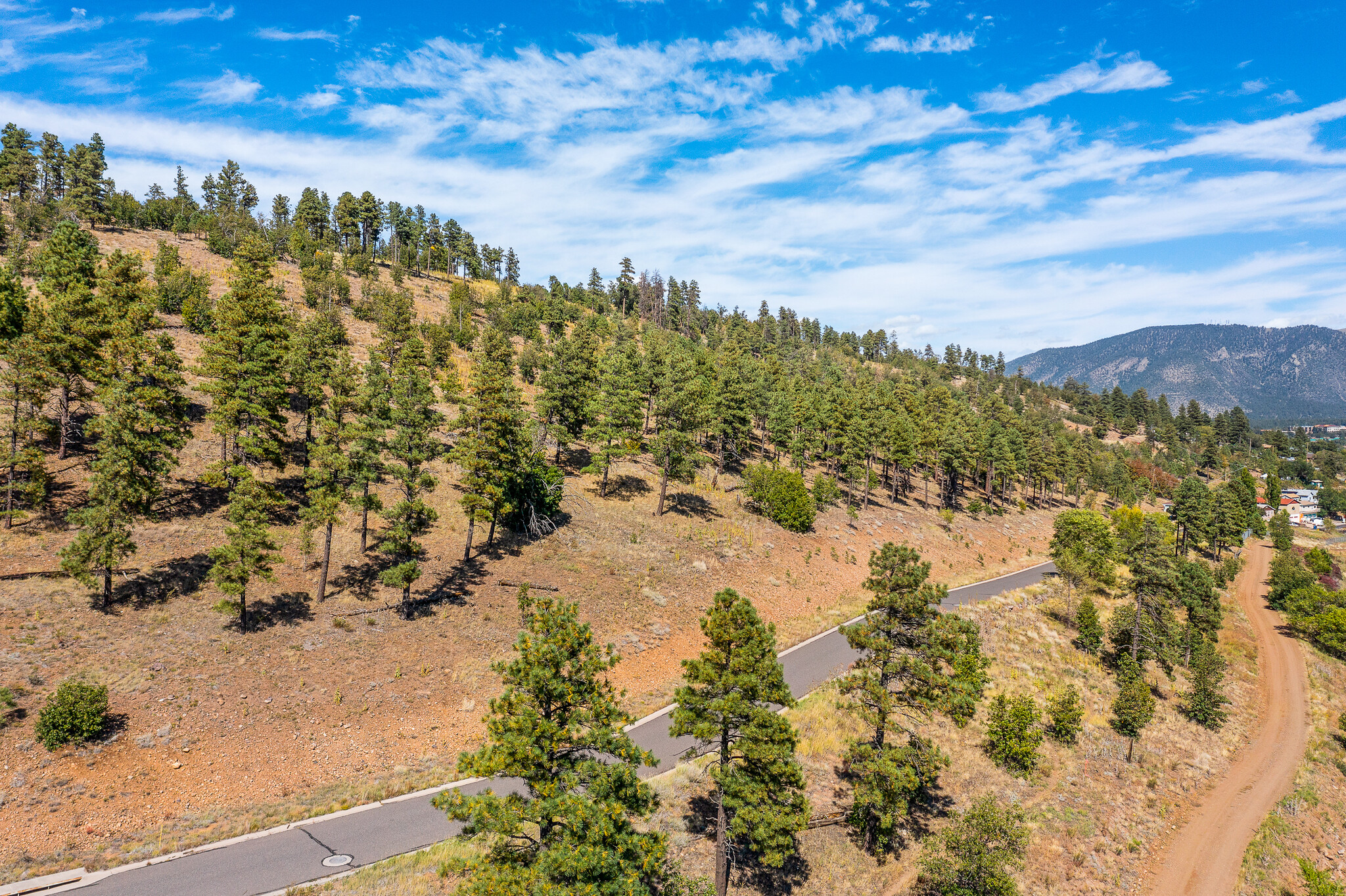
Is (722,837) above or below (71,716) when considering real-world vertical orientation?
below

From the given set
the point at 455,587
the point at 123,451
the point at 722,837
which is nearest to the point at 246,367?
the point at 123,451

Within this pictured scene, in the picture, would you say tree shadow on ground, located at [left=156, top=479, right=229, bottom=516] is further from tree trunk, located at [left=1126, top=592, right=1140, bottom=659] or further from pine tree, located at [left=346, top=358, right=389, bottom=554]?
tree trunk, located at [left=1126, top=592, right=1140, bottom=659]

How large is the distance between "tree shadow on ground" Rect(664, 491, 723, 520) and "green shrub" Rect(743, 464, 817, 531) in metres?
5.24

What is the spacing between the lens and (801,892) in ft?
70.7

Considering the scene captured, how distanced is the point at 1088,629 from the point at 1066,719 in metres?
15.3

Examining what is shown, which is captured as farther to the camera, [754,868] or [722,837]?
[754,868]

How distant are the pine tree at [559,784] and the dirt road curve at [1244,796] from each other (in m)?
29.2

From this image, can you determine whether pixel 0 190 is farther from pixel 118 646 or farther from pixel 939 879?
pixel 939 879

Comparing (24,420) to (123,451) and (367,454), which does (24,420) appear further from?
(367,454)

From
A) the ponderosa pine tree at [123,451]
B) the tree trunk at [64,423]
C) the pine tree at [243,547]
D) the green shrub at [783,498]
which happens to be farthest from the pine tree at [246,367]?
the green shrub at [783,498]

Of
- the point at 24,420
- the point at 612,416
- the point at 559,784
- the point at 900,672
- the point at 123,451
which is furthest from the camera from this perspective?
the point at 612,416

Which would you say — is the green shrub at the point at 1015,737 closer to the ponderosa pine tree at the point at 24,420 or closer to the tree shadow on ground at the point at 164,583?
the tree shadow on ground at the point at 164,583

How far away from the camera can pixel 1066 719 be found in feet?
113

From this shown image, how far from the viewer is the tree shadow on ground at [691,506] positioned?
54.5 meters
